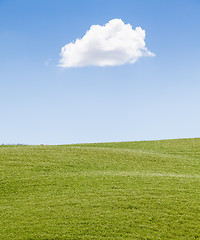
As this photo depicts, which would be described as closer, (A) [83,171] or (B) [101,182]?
(B) [101,182]

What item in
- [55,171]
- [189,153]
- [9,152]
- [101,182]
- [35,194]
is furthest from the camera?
[189,153]

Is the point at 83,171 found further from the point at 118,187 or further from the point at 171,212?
the point at 171,212

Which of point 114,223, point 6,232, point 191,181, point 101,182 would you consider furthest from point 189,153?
point 6,232

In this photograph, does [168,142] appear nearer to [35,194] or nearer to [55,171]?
[55,171]

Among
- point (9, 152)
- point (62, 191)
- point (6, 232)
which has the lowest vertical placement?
point (6, 232)

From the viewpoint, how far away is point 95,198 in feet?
42.3

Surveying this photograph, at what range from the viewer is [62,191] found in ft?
46.8

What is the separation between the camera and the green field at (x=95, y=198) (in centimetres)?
1044

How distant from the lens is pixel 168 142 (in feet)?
107

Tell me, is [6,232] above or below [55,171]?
below

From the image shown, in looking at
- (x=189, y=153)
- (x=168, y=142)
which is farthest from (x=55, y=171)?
(x=168, y=142)

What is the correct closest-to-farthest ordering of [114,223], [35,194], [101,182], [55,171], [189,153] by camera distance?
1. [114,223]
2. [35,194]
3. [101,182]
4. [55,171]
5. [189,153]

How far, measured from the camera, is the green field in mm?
10438

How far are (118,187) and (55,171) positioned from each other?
198 inches
